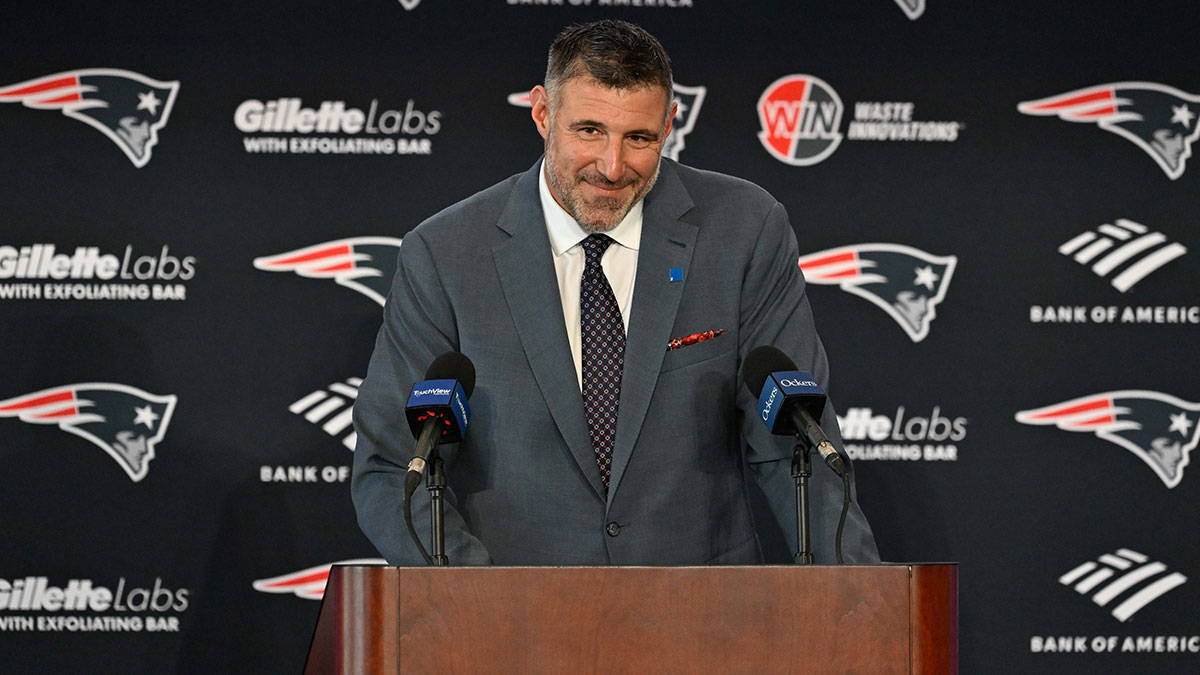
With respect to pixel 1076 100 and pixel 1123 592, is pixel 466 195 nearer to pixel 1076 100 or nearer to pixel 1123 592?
pixel 1076 100

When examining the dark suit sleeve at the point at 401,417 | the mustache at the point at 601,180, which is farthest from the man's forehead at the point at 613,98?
the dark suit sleeve at the point at 401,417

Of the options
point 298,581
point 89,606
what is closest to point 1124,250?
point 298,581

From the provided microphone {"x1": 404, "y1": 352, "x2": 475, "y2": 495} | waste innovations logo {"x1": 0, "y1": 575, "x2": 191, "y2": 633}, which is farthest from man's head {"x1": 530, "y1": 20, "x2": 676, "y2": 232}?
waste innovations logo {"x1": 0, "y1": 575, "x2": 191, "y2": 633}

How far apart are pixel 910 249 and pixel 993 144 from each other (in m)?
0.43

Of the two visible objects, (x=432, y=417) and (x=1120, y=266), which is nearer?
(x=432, y=417)

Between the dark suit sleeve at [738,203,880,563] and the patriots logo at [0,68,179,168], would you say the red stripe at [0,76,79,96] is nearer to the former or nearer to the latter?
the patriots logo at [0,68,179,168]

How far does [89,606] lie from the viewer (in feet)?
12.6

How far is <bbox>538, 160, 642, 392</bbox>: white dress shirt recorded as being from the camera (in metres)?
2.55

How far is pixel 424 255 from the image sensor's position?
260 centimetres

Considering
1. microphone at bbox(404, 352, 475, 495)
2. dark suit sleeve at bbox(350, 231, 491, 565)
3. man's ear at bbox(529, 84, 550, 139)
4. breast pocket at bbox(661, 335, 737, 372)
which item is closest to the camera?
microphone at bbox(404, 352, 475, 495)

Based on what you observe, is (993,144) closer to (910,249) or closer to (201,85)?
(910,249)

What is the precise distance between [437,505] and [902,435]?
2418 mm

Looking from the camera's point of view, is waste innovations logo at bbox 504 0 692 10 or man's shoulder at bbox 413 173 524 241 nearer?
man's shoulder at bbox 413 173 524 241

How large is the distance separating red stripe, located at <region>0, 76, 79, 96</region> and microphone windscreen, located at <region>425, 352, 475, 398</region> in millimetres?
2499
